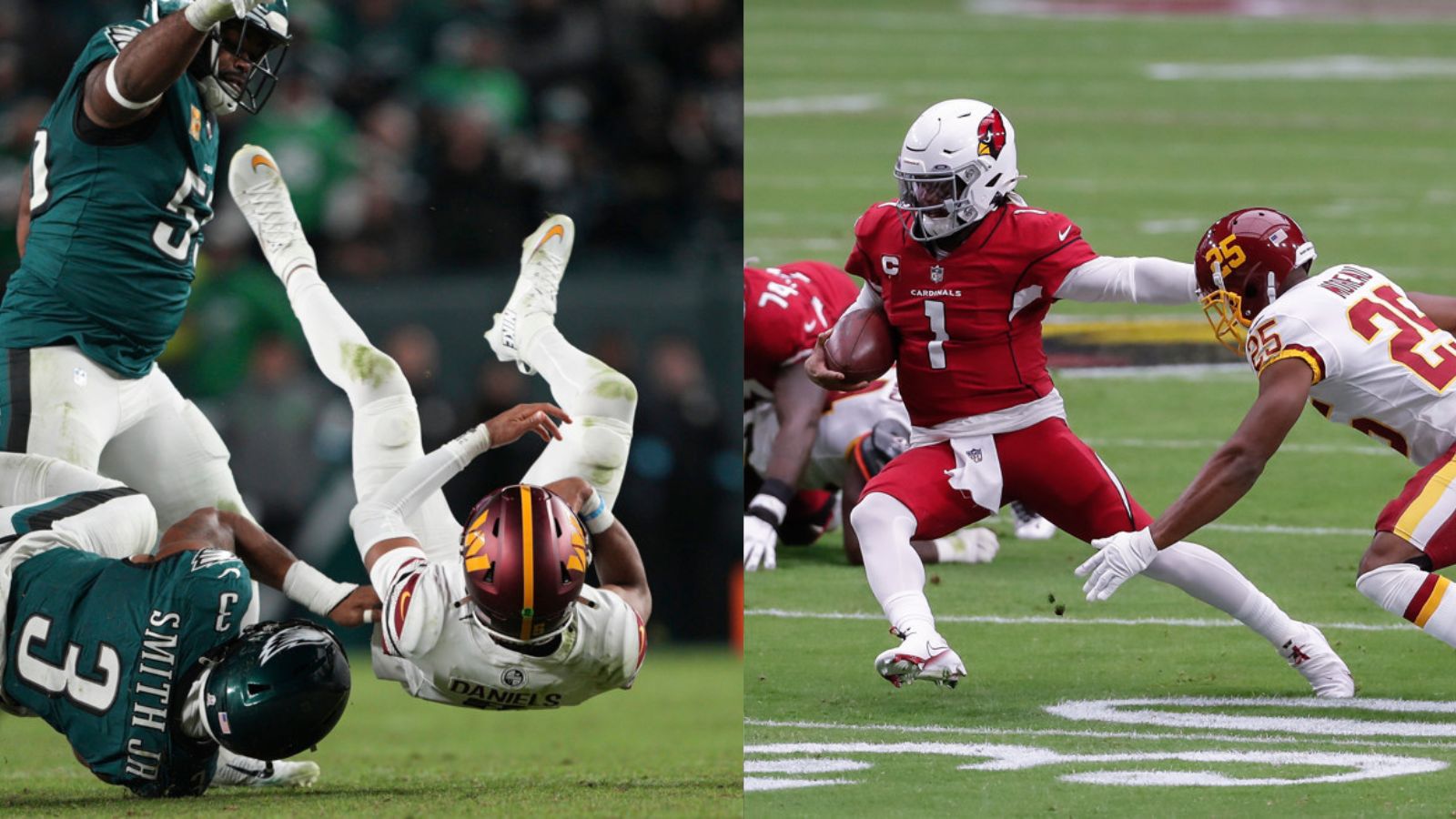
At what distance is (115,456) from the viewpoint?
230 inches

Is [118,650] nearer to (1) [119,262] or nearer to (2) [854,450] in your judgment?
(1) [119,262]

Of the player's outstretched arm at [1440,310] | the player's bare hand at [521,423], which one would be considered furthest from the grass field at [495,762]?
the player's outstretched arm at [1440,310]

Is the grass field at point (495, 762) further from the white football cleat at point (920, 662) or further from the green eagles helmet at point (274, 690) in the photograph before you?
the white football cleat at point (920, 662)

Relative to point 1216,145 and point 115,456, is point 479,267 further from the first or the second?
point 1216,145

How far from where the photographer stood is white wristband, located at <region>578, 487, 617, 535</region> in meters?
5.21

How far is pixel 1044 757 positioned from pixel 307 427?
4.77 metres

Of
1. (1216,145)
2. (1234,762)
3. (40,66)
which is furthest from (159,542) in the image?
(1216,145)

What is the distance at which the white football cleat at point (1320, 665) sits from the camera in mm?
5469

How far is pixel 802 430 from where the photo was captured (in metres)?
7.64

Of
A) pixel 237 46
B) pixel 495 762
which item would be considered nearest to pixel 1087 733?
pixel 495 762

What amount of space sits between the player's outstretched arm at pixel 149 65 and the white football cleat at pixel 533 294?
43.7 inches

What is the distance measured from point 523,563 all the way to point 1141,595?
2964mm

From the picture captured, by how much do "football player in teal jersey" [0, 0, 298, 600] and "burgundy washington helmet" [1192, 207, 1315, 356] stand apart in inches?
97.9

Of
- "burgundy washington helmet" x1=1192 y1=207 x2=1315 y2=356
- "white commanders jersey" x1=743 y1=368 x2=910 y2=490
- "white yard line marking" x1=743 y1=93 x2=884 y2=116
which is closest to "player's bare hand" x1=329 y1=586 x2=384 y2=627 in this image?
"burgundy washington helmet" x1=1192 y1=207 x2=1315 y2=356
